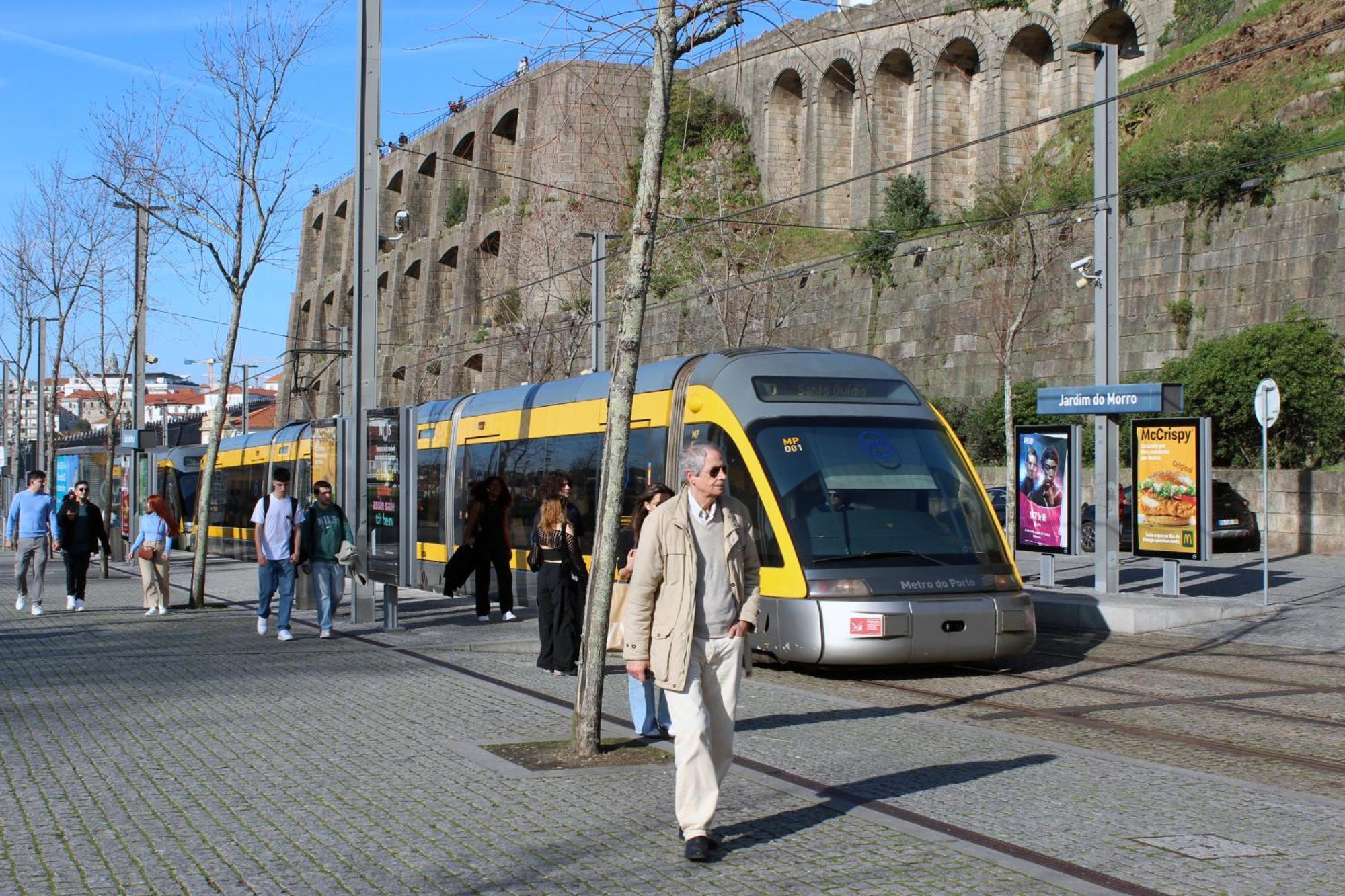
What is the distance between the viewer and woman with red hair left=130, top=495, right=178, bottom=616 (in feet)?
61.9

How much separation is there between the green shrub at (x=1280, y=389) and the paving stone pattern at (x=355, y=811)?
2221cm

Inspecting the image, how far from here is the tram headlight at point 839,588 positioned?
11891 millimetres

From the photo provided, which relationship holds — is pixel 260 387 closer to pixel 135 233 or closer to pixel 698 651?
pixel 135 233

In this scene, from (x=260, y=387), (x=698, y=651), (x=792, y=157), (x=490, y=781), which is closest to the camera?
(x=698, y=651)

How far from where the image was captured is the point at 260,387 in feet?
611

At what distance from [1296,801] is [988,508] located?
5.77 metres

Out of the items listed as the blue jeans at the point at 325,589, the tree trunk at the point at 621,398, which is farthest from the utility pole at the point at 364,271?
the tree trunk at the point at 621,398

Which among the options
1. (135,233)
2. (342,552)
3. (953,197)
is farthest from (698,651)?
(953,197)

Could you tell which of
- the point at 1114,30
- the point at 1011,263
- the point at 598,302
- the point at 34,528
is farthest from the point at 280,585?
the point at 1114,30

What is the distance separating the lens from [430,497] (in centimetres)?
2128

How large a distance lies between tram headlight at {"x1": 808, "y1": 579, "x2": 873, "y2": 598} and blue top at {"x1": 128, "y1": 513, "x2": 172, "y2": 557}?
33.3 feet

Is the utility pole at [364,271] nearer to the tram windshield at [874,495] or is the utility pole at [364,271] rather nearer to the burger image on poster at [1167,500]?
the tram windshield at [874,495]

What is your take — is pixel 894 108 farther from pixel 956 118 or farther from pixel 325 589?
pixel 325 589

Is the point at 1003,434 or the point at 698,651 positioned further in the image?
the point at 1003,434
